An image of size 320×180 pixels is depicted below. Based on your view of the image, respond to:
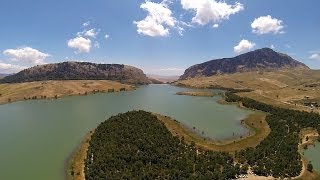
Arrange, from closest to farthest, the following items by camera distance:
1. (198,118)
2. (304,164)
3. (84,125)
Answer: (304,164), (84,125), (198,118)

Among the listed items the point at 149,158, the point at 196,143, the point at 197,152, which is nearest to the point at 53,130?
the point at 149,158


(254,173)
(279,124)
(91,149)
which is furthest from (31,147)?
(279,124)

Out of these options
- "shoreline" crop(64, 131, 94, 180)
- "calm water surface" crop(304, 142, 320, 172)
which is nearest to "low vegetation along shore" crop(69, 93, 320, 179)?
"shoreline" crop(64, 131, 94, 180)

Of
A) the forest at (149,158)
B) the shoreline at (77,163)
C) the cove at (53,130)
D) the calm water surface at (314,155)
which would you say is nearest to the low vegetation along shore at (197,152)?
the forest at (149,158)

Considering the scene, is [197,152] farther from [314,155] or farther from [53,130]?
[53,130]

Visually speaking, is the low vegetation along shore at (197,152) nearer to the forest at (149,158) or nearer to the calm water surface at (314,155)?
the forest at (149,158)

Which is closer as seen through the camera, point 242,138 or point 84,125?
point 242,138

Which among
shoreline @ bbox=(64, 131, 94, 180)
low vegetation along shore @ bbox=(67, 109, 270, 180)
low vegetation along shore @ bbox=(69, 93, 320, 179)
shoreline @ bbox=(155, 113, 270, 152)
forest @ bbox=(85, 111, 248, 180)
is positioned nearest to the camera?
forest @ bbox=(85, 111, 248, 180)

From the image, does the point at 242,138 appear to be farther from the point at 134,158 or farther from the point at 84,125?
the point at 84,125

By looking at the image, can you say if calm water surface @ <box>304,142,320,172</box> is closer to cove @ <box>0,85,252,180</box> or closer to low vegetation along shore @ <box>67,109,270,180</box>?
low vegetation along shore @ <box>67,109,270,180</box>
